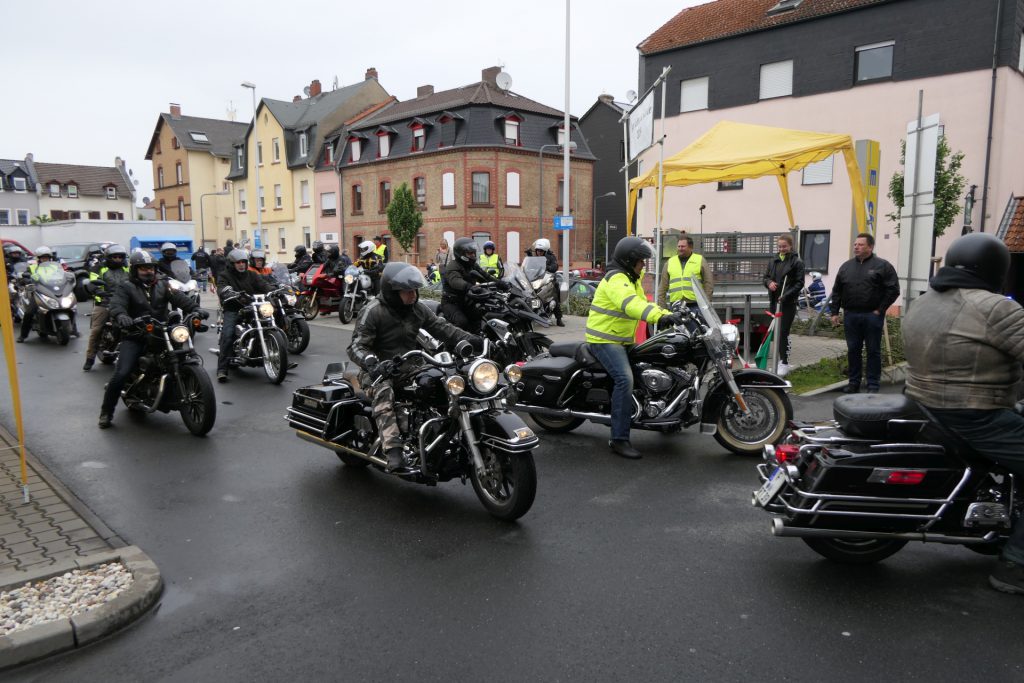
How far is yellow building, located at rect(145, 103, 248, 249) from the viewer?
62.3 metres

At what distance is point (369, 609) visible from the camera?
12.5ft

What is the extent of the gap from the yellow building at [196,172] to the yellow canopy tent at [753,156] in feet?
180

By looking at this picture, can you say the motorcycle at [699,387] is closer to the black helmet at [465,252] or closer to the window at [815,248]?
the black helmet at [465,252]

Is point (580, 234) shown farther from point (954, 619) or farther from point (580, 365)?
point (954, 619)

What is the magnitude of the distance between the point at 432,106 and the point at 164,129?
33.5 metres

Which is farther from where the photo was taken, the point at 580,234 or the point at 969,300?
the point at 580,234

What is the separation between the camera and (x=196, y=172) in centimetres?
6353

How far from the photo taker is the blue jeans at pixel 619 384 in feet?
20.9

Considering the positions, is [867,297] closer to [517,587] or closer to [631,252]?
[631,252]

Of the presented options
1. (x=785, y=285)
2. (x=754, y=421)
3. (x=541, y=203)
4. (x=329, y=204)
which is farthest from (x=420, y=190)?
(x=754, y=421)

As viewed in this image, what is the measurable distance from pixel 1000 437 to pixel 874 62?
25.6m

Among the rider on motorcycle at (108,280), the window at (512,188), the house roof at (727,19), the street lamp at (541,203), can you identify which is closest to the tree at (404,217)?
the window at (512,188)

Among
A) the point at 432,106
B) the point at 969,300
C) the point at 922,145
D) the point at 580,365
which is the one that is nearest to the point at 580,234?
the point at 432,106

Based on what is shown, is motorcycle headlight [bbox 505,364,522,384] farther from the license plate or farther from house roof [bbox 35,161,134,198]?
house roof [bbox 35,161,134,198]
